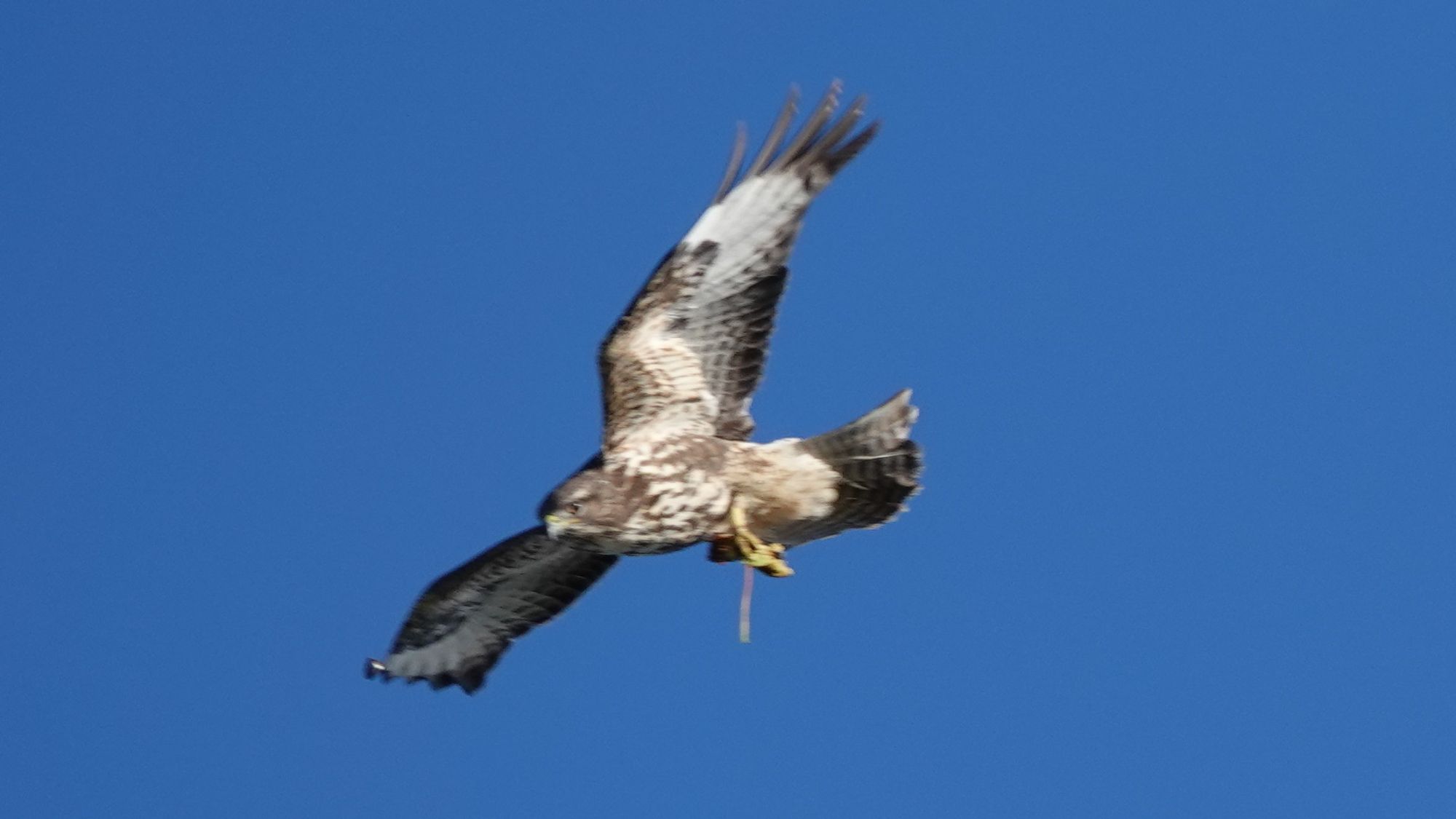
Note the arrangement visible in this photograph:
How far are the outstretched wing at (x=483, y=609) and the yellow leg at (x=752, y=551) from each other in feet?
2.97

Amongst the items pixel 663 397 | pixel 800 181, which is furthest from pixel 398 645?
pixel 800 181

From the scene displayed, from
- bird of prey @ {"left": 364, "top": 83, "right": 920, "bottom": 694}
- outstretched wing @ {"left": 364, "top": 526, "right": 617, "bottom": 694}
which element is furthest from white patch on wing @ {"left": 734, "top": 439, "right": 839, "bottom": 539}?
outstretched wing @ {"left": 364, "top": 526, "right": 617, "bottom": 694}

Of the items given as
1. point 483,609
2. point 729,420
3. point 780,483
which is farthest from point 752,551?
point 483,609

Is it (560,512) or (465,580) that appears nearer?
(560,512)

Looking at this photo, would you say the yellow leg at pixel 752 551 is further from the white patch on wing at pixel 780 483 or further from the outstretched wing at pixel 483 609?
the outstretched wing at pixel 483 609

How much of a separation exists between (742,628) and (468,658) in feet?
6.03

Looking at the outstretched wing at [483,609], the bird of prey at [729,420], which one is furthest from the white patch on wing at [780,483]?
the outstretched wing at [483,609]

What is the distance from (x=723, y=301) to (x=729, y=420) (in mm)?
508

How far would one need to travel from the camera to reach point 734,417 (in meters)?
9.55

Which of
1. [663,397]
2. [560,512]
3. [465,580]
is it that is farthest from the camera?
[465,580]

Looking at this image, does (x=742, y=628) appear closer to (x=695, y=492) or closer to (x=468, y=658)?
(x=695, y=492)

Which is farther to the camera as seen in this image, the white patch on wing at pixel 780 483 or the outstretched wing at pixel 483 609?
the outstretched wing at pixel 483 609

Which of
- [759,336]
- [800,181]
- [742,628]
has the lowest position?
[742,628]

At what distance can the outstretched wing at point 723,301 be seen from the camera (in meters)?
9.36
